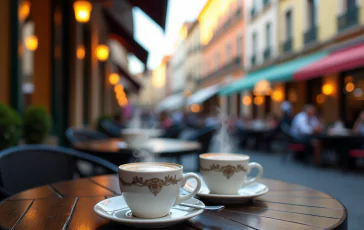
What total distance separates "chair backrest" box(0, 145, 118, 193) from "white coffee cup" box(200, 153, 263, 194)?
1.03 metres

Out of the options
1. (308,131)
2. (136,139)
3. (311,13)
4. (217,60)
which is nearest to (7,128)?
(136,139)

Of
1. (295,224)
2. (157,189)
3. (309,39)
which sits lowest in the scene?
(295,224)

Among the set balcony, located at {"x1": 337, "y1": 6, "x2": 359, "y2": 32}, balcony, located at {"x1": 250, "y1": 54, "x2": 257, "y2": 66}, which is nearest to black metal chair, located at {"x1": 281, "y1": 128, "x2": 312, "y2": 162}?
balcony, located at {"x1": 337, "y1": 6, "x2": 359, "y2": 32}

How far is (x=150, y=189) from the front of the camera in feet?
3.46

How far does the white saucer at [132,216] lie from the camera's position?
1021 mm

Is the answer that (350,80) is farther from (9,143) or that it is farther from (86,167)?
(9,143)

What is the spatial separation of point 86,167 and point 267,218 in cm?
624

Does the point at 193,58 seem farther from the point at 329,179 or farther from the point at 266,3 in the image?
the point at 329,179

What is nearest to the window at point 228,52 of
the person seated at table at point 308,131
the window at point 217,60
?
the window at point 217,60

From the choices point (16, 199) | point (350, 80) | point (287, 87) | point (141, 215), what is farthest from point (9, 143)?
point (287, 87)

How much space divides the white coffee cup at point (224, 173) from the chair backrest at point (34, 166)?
3.39 feet

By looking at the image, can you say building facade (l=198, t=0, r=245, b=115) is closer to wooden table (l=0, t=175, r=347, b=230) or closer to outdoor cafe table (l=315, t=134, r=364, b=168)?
outdoor cafe table (l=315, t=134, r=364, b=168)

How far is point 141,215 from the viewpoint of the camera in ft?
3.56

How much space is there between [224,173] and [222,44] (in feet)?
94.7
